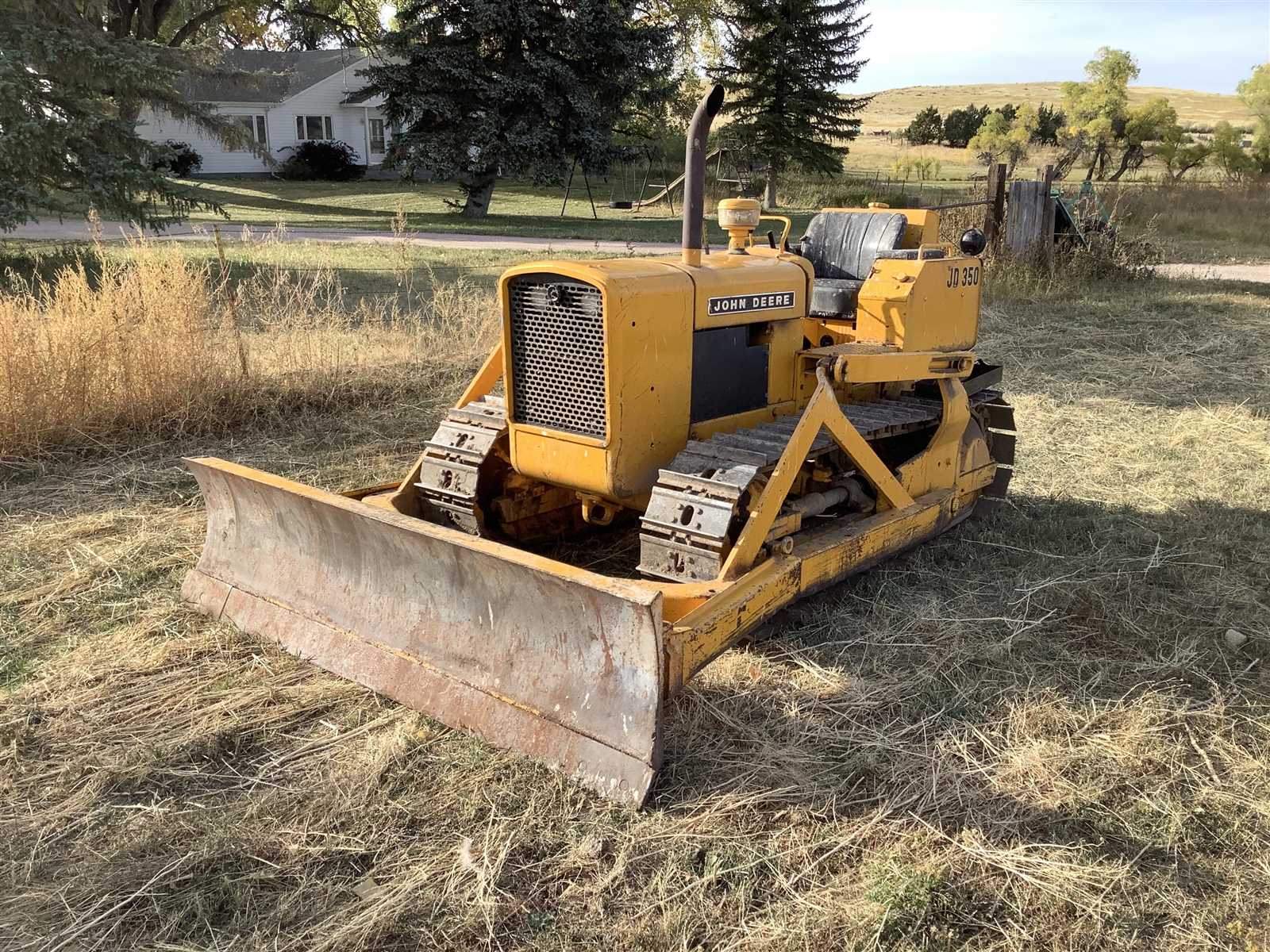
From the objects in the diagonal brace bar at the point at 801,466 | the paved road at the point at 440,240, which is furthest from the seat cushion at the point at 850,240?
the paved road at the point at 440,240

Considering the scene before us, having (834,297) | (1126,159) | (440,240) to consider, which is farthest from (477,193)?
(1126,159)

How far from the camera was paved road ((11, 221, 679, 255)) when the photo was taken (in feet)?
61.7

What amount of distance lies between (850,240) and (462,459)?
283 centimetres

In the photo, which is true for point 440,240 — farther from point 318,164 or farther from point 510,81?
point 318,164

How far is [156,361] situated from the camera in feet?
24.5

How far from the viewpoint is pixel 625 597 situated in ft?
10.9

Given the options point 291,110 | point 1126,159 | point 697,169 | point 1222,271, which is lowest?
point 1222,271

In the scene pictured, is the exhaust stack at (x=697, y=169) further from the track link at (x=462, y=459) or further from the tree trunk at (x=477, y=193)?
the tree trunk at (x=477, y=193)

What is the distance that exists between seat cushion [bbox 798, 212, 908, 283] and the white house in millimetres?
36155

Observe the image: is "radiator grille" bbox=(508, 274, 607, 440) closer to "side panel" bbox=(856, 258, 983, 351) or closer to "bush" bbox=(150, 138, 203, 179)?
"side panel" bbox=(856, 258, 983, 351)

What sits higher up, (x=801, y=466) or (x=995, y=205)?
(x=995, y=205)

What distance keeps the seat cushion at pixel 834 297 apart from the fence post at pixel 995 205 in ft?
31.4

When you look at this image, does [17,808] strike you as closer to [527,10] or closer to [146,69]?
[146,69]

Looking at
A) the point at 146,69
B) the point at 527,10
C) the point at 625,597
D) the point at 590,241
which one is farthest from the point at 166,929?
the point at 527,10
